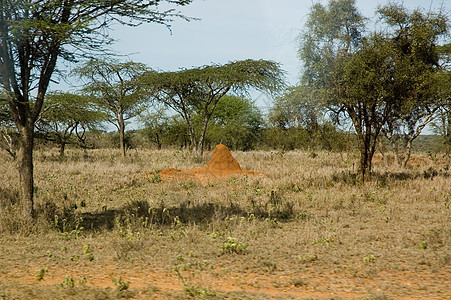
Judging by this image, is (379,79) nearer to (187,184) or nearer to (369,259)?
(187,184)

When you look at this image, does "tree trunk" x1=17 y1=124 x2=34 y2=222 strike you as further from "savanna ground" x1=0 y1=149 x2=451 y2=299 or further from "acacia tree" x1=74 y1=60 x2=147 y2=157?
"acacia tree" x1=74 y1=60 x2=147 y2=157

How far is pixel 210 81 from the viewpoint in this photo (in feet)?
88.6

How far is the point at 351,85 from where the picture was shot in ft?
45.5

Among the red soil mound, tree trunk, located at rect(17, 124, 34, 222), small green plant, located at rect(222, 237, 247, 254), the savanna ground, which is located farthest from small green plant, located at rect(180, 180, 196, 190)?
small green plant, located at rect(222, 237, 247, 254)

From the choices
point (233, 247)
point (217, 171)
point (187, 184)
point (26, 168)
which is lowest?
point (233, 247)

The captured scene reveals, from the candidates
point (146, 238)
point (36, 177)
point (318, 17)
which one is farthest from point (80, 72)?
point (146, 238)

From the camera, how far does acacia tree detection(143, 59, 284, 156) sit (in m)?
26.3

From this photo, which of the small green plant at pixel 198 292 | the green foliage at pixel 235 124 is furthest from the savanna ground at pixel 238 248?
the green foliage at pixel 235 124

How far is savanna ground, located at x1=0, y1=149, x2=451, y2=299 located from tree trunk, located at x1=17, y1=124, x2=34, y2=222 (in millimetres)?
→ 268

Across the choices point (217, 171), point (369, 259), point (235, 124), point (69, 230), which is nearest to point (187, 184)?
point (217, 171)

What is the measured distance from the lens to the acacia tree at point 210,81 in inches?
1034

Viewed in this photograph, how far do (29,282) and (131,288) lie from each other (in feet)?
4.88

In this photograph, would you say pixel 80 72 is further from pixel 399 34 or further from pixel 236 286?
pixel 236 286

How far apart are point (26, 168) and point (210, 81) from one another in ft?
66.9
